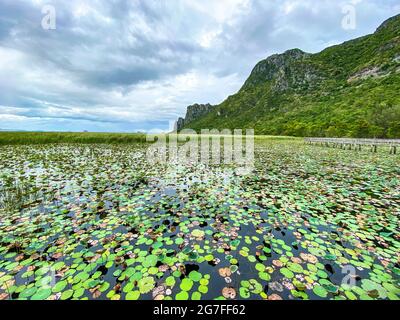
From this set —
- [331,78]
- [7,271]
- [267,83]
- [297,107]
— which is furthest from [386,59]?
[7,271]

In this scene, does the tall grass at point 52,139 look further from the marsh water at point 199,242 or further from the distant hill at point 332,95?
the distant hill at point 332,95

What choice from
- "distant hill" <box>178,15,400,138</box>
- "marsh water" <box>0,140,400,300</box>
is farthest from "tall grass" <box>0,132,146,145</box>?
"distant hill" <box>178,15,400,138</box>

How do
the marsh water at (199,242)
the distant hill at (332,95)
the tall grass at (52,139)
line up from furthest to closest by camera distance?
the distant hill at (332,95)
the tall grass at (52,139)
the marsh water at (199,242)

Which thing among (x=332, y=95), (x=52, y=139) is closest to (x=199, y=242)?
(x=52, y=139)

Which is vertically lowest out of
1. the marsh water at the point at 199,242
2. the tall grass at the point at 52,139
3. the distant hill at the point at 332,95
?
the marsh water at the point at 199,242

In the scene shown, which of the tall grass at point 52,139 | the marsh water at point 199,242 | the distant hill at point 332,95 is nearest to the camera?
the marsh water at point 199,242

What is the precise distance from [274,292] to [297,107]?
127 meters

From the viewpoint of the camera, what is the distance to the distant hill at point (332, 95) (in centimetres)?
5397

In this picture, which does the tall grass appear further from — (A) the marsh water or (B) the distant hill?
(B) the distant hill

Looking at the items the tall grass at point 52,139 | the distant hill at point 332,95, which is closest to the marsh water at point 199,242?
the tall grass at point 52,139

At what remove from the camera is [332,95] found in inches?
4038

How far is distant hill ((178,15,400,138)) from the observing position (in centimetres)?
5397

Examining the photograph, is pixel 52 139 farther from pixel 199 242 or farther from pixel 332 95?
pixel 332 95

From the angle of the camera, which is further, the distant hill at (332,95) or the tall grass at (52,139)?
the distant hill at (332,95)
